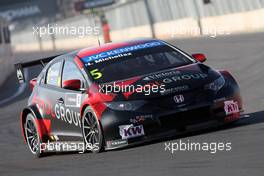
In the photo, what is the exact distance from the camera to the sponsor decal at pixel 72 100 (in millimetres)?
10898

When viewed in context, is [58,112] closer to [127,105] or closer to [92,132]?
[92,132]

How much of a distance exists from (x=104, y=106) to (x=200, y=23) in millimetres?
34274

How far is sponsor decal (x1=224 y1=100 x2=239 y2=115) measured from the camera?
415 inches

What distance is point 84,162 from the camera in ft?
32.3

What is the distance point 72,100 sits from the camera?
11078 mm

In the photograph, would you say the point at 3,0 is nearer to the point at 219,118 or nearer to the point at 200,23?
the point at 200,23

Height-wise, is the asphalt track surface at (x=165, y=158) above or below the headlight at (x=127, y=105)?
below

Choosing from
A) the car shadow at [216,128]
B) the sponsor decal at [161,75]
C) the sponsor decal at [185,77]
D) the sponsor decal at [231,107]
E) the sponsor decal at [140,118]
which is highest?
the sponsor decal at [161,75]

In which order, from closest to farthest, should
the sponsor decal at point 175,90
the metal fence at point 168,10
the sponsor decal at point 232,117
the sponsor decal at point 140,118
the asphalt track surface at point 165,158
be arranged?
the asphalt track surface at point 165,158
the sponsor decal at point 140,118
the sponsor decal at point 175,90
the sponsor decal at point 232,117
the metal fence at point 168,10

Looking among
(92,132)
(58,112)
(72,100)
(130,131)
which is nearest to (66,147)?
(58,112)

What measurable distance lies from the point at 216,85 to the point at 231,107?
0.32 metres

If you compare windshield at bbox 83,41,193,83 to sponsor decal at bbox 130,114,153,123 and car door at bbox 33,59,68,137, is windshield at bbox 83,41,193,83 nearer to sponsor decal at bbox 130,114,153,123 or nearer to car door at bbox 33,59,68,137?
car door at bbox 33,59,68,137

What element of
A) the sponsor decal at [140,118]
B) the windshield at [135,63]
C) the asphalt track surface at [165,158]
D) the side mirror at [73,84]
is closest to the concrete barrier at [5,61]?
the asphalt track surface at [165,158]

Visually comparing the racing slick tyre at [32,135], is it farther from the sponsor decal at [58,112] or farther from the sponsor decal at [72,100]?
the sponsor decal at [72,100]
